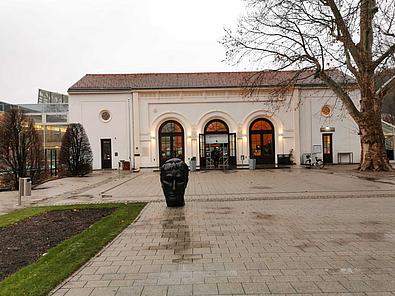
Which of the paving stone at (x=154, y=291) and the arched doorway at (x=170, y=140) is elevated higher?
the arched doorway at (x=170, y=140)

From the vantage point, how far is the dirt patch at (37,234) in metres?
6.39

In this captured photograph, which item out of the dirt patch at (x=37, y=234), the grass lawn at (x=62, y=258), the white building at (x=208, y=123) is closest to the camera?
the grass lawn at (x=62, y=258)

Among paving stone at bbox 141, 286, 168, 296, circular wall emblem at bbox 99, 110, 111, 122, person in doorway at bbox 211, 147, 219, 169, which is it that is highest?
circular wall emblem at bbox 99, 110, 111, 122

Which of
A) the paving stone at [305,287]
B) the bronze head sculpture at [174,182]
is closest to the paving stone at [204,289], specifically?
the paving stone at [305,287]

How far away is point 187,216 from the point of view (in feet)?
32.5

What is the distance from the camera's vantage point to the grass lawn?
477 centimetres

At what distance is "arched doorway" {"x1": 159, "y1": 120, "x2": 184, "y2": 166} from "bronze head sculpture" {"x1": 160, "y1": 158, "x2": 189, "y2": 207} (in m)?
23.0

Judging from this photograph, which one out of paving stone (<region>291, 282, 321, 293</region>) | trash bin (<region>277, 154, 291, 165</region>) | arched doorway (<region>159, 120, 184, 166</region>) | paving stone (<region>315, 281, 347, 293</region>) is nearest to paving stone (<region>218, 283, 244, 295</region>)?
paving stone (<region>291, 282, 321, 293</region>)

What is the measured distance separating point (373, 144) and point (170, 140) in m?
17.7

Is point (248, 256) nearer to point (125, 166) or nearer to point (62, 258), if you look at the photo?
point (62, 258)

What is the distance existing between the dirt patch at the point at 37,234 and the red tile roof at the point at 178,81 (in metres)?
24.5

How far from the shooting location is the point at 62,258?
20.0 ft

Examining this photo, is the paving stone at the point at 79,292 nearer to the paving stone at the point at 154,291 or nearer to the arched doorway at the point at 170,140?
the paving stone at the point at 154,291

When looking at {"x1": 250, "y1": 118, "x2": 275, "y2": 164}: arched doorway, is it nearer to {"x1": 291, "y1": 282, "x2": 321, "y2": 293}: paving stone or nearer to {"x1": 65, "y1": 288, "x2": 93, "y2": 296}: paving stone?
{"x1": 291, "y1": 282, "x2": 321, "y2": 293}: paving stone
